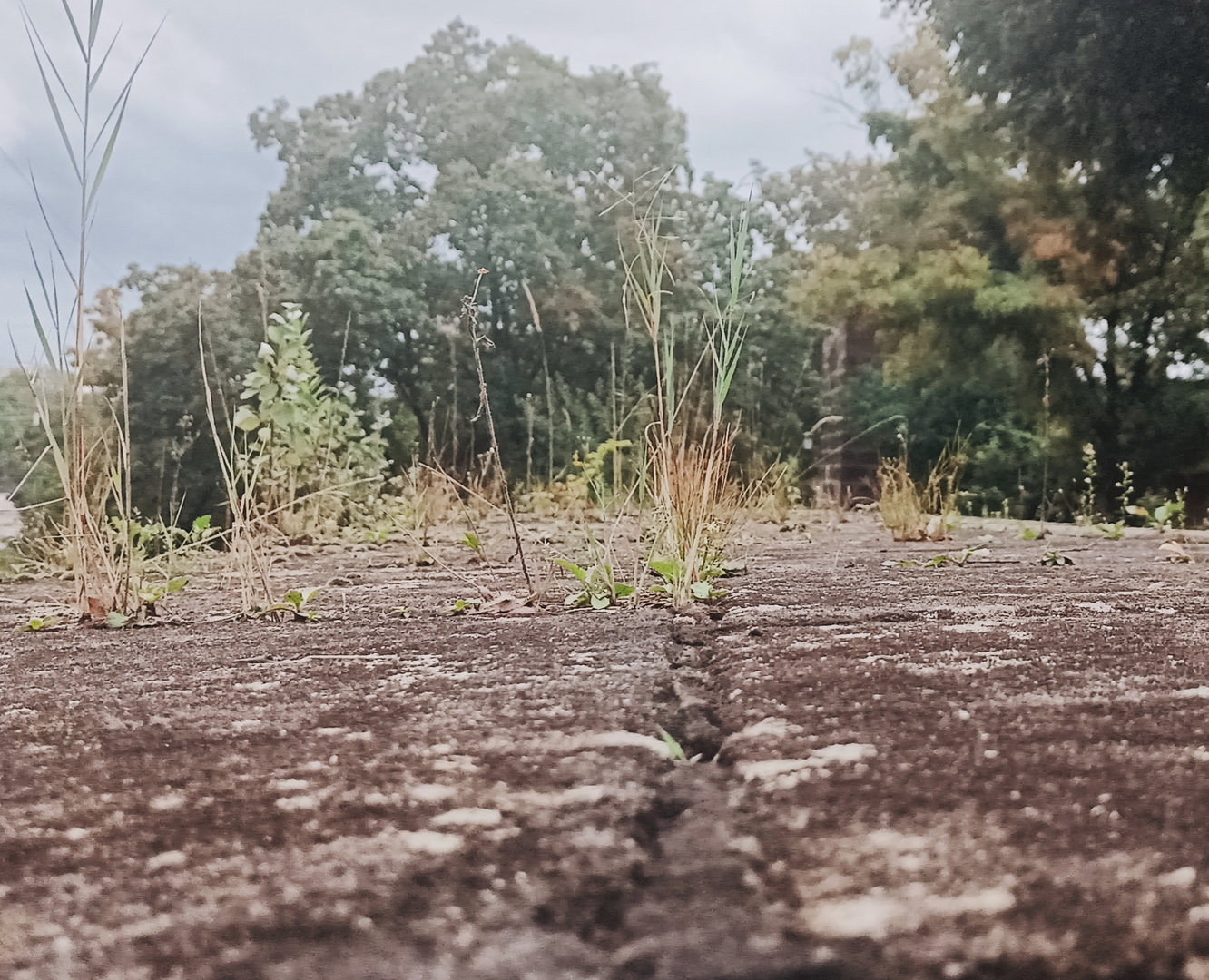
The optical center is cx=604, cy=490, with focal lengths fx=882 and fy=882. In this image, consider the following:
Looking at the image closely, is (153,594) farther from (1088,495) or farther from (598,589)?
(1088,495)

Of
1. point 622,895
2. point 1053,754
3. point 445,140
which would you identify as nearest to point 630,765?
point 622,895

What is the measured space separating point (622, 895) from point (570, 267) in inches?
335

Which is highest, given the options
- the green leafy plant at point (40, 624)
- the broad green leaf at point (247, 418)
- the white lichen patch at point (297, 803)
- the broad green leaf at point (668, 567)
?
the broad green leaf at point (247, 418)

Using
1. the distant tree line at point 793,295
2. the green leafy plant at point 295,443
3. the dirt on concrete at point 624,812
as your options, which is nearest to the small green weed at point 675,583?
the dirt on concrete at point 624,812

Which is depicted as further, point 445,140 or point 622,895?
point 445,140

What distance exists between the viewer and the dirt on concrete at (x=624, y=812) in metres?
0.34

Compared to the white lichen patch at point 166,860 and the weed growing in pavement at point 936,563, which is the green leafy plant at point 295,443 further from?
the white lichen patch at point 166,860

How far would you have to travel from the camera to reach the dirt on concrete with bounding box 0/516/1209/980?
0.34m

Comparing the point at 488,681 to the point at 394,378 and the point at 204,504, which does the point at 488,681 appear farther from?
the point at 394,378

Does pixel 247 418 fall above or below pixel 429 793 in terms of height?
above

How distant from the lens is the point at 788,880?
0.38m

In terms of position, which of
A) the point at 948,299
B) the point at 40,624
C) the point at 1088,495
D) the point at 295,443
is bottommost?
the point at 40,624

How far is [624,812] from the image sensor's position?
0.45 metres

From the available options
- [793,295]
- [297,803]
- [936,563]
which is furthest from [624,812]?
[793,295]
